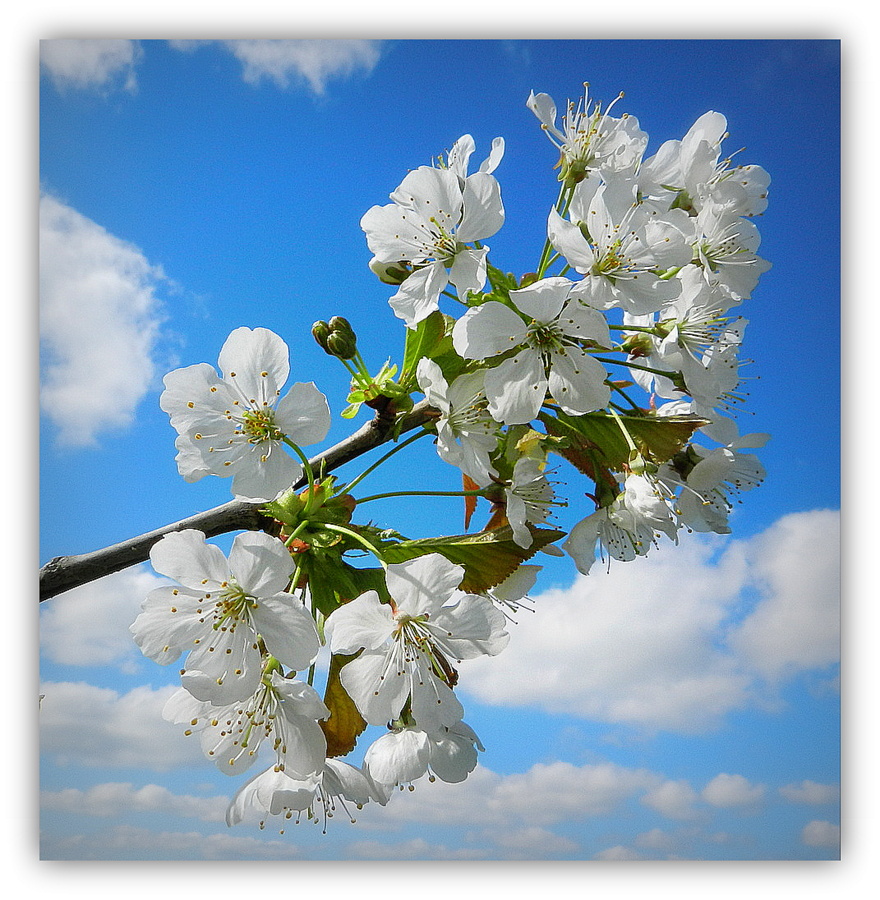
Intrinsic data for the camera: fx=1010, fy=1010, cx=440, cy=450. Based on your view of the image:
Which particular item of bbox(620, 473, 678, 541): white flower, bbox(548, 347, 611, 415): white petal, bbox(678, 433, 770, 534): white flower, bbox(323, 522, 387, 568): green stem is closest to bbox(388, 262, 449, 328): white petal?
bbox(548, 347, 611, 415): white petal

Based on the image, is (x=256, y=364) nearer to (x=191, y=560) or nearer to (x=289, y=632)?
(x=191, y=560)

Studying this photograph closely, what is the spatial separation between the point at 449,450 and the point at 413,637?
292mm

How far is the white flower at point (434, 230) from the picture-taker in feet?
5.14

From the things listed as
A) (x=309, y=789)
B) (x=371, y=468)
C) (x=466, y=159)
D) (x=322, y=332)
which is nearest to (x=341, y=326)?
(x=322, y=332)

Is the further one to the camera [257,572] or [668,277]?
[668,277]

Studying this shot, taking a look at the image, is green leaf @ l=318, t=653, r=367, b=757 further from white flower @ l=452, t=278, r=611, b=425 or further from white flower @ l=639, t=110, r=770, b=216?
white flower @ l=639, t=110, r=770, b=216

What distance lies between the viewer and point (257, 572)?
1480 mm

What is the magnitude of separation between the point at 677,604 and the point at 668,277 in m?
1.36

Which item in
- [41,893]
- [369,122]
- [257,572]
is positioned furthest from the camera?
[369,122]

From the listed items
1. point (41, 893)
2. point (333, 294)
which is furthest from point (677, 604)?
point (41, 893)

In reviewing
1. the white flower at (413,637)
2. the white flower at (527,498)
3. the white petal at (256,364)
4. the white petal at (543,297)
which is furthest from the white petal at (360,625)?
the white petal at (543,297)

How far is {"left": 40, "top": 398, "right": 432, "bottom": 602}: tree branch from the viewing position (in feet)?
5.57

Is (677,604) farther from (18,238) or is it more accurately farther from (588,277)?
(18,238)

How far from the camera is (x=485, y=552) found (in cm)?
165
